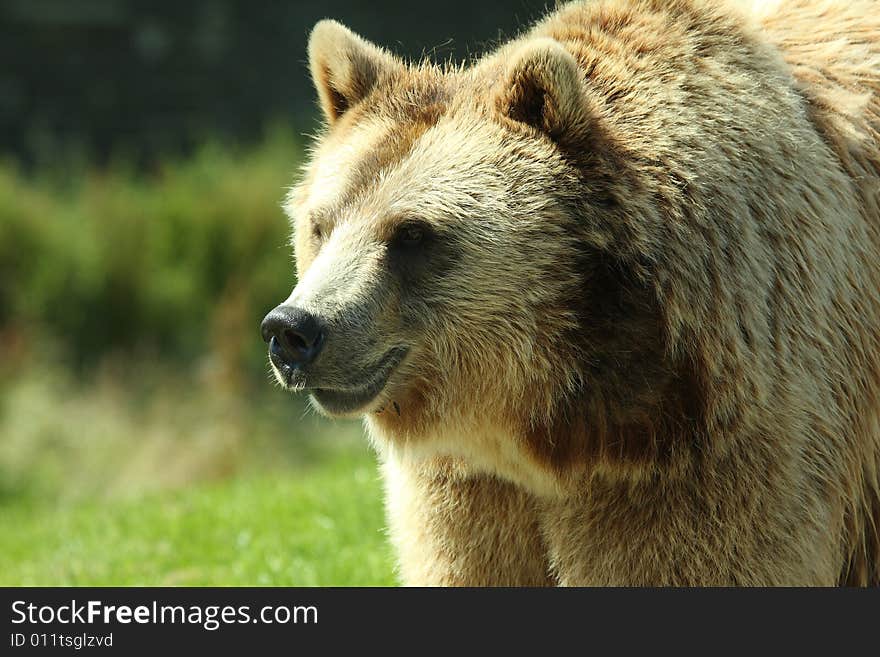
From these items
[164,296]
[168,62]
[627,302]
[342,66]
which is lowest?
[164,296]

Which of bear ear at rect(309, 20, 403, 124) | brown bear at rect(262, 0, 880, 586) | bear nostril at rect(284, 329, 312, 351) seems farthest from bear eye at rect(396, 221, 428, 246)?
bear ear at rect(309, 20, 403, 124)

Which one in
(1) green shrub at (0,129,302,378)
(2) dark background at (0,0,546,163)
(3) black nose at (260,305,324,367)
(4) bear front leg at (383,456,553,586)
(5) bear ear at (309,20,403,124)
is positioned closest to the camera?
(3) black nose at (260,305,324,367)

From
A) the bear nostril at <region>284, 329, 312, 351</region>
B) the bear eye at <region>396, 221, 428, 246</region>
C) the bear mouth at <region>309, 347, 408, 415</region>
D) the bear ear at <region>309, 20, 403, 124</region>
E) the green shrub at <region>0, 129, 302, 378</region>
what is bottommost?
the green shrub at <region>0, 129, 302, 378</region>

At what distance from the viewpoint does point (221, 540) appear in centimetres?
686

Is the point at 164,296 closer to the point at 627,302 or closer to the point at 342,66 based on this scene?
the point at 342,66

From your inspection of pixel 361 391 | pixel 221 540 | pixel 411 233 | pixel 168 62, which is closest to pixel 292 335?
pixel 361 391

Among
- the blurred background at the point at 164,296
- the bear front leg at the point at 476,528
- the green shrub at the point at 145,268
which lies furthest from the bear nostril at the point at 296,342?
the green shrub at the point at 145,268

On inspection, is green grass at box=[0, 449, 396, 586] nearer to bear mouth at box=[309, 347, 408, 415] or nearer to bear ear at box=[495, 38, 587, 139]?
bear mouth at box=[309, 347, 408, 415]

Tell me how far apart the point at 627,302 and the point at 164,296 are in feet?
33.4

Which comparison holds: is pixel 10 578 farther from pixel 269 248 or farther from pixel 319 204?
pixel 269 248

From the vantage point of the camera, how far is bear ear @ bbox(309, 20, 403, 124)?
416 cm

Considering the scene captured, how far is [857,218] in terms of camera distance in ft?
12.6

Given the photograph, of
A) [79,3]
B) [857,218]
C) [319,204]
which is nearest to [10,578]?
[319,204]

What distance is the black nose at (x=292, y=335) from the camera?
3.42 m
